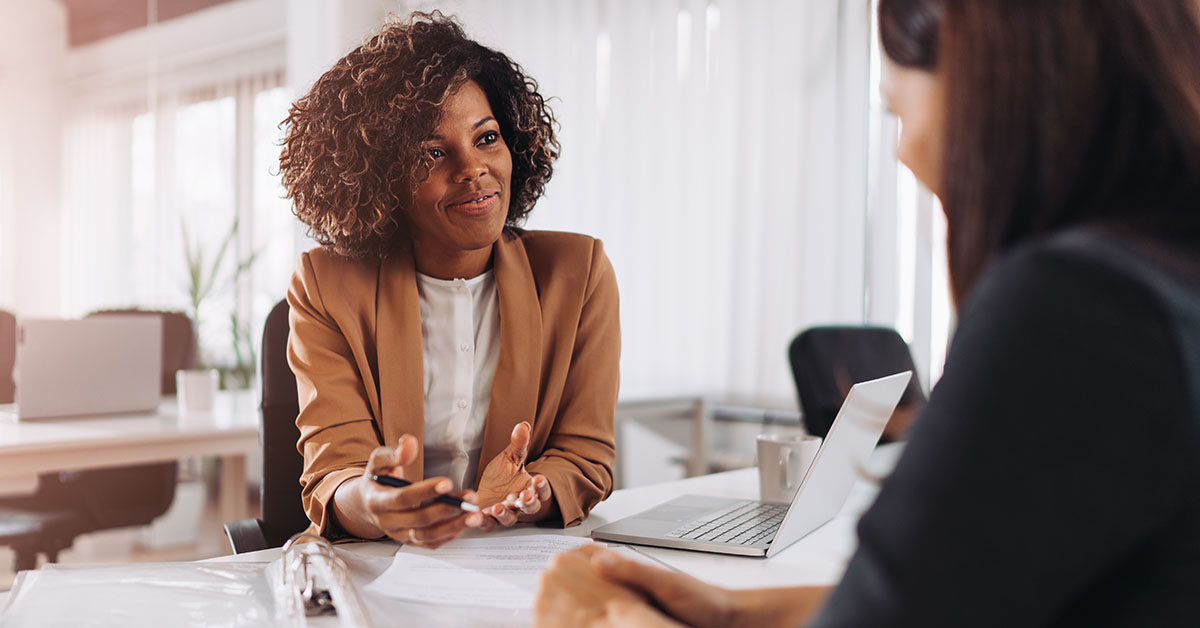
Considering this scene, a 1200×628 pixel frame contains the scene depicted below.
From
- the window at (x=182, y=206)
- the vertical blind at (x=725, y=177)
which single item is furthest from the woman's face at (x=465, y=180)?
the window at (x=182, y=206)

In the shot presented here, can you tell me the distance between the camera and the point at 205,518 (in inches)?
181

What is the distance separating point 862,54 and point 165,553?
3547mm

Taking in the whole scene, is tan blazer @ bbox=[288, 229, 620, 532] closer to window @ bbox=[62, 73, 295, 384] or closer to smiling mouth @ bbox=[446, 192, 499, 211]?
smiling mouth @ bbox=[446, 192, 499, 211]

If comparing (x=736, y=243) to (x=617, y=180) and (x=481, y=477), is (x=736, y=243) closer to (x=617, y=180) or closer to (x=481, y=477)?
(x=617, y=180)

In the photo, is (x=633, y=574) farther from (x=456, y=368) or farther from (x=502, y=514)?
(x=456, y=368)

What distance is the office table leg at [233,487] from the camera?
2.59 m

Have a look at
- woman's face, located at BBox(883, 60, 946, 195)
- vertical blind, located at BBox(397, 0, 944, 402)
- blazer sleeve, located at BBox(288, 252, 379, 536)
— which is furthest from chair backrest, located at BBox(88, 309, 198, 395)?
woman's face, located at BBox(883, 60, 946, 195)

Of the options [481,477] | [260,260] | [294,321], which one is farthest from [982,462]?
[260,260]

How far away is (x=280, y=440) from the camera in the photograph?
1492 mm

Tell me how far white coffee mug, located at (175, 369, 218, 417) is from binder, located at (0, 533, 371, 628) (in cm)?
184

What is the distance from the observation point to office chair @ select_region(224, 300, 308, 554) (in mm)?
1470

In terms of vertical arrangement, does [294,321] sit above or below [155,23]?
below

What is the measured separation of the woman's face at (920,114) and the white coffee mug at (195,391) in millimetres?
2447

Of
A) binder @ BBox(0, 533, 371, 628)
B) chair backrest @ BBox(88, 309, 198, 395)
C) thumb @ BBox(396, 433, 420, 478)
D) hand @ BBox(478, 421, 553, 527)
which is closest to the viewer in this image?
binder @ BBox(0, 533, 371, 628)
